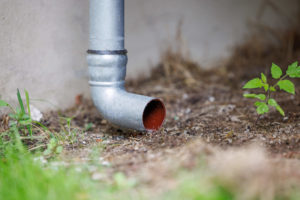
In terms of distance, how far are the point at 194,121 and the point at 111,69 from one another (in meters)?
0.75

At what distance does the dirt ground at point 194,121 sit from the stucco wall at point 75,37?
0.58 feet

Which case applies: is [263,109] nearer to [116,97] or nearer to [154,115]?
[154,115]

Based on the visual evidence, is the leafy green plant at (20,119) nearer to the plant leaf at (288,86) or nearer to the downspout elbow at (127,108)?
the downspout elbow at (127,108)

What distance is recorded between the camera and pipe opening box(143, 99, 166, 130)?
2.16m

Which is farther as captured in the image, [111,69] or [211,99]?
[211,99]

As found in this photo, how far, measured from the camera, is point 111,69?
2115 millimetres

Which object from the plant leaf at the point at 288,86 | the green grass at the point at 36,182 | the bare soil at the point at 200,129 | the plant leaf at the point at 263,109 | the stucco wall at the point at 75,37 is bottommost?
the green grass at the point at 36,182

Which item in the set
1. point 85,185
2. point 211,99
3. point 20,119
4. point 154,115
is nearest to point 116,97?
point 154,115

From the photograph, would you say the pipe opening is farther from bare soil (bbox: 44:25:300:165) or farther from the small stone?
the small stone

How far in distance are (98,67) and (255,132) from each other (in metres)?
1.11

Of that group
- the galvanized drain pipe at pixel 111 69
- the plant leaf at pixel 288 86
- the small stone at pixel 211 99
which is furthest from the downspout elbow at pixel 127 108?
the small stone at pixel 211 99

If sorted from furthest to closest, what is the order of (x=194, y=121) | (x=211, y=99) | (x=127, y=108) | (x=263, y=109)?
(x=211, y=99) < (x=194, y=121) < (x=127, y=108) < (x=263, y=109)

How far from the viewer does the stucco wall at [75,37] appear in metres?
2.26

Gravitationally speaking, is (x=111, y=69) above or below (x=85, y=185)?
above
